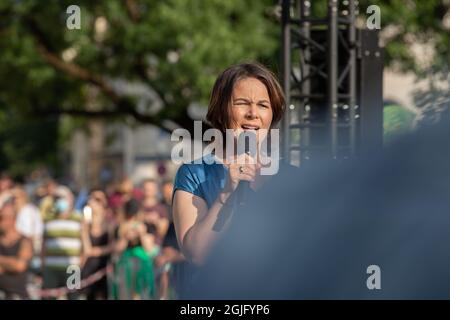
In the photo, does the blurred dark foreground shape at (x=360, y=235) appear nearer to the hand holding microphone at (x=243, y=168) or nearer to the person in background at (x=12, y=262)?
the hand holding microphone at (x=243, y=168)

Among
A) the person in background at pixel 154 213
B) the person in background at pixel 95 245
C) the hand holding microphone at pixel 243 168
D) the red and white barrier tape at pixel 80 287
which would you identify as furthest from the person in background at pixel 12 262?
the hand holding microphone at pixel 243 168

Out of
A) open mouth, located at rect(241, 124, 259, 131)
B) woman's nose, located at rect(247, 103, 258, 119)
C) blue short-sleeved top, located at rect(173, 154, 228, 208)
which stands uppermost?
woman's nose, located at rect(247, 103, 258, 119)

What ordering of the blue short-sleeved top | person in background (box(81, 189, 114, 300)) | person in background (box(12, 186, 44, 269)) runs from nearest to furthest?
the blue short-sleeved top
person in background (box(81, 189, 114, 300))
person in background (box(12, 186, 44, 269))

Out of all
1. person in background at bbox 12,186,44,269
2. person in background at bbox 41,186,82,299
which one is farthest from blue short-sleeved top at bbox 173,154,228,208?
person in background at bbox 12,186,44,269

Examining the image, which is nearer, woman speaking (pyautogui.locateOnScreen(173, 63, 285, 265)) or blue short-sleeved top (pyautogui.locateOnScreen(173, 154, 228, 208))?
woman speaking (pyautogui.locateOnScreen(173, 63, 285, 265))

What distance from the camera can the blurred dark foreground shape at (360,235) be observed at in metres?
2.69

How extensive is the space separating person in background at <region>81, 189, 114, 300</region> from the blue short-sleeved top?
9.63 m

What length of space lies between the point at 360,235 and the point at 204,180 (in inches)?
18.6

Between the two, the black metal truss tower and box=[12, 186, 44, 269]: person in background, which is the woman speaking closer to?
the black metal truss tower

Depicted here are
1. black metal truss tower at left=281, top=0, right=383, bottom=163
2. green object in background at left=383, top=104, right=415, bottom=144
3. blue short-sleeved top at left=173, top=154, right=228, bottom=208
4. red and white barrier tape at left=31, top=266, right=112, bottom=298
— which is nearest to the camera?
blue short-sleeved top at left=173, top=154, right=228, bottom=208

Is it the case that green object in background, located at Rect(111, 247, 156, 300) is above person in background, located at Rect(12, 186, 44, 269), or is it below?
below

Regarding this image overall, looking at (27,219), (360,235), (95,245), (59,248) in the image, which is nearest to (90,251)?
(95,245)

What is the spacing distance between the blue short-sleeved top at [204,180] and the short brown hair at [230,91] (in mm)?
111

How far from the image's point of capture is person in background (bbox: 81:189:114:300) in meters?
12.7
